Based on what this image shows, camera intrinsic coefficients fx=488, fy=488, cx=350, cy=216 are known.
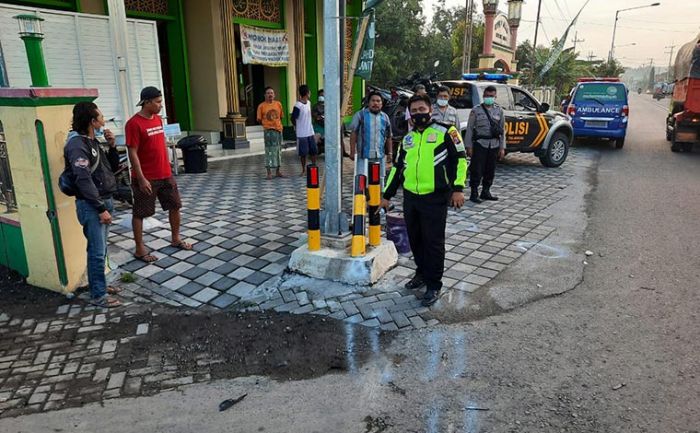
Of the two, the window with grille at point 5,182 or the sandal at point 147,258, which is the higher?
the window with grille at point 5,182

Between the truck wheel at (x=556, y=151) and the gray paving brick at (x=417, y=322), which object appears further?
the truck wheel at (x=556, y=151)

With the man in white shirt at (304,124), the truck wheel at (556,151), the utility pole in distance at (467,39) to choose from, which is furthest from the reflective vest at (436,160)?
the utility pole in distance at (467,39)

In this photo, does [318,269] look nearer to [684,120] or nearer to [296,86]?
[296,86]

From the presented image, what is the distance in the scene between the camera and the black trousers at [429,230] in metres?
4.07

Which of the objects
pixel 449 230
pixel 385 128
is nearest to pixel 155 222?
pixel 385 128

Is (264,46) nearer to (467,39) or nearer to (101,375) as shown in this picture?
(101,375)

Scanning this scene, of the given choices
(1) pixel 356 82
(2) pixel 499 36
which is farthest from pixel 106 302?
(2) pixel 499 36

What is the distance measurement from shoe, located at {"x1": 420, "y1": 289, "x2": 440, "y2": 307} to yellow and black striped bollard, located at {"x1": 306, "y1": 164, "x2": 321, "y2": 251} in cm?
118

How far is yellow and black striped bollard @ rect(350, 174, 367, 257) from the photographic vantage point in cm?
458

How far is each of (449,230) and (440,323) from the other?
2.45 meters

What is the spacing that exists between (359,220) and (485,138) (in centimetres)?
379

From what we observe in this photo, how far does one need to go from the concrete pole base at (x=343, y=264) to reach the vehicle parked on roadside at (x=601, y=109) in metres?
11.5

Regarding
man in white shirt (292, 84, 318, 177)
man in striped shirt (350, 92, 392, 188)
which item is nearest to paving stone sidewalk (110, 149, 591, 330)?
man in white shirt (292, 84, 318, 177)

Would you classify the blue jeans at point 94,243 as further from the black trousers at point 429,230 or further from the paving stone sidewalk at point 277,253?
the black trousers at point 429,230
